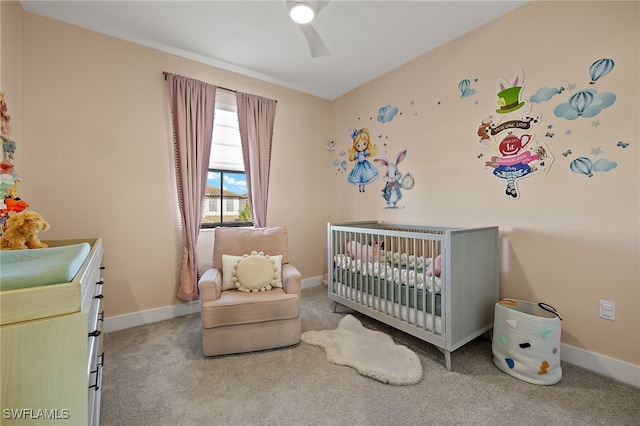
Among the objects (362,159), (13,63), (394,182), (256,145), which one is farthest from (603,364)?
(13,63)

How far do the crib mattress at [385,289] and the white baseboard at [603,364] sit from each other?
96 cm

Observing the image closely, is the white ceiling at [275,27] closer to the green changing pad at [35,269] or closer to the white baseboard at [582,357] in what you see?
the green changing pad at [35,269]

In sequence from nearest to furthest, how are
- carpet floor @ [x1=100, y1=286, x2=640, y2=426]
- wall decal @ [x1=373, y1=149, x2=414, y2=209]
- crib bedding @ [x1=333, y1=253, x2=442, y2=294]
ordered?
carpet floor @ [x1=100, y1=286, x2=640, y2=426] → crib bedding @ [x1=333, y1=253, x2=442, y2=294] → wall decal @ [x1=373, y1=149, x2=414, y2=209]

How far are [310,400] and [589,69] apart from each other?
8.91 feet

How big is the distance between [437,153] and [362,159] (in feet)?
3.26

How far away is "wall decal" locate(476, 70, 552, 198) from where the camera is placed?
193 centimetres

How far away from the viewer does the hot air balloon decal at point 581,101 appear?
1.73 meters

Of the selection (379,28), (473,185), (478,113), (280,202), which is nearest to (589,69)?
(478,113)

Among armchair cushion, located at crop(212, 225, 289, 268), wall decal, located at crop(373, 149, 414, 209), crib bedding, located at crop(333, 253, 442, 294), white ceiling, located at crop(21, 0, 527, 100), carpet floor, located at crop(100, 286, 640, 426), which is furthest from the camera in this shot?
wall decal, located at crop(373, 149, 414, 209)

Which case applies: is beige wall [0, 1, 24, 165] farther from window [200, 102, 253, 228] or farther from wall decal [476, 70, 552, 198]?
wall decal [476, 70, 552, 198]

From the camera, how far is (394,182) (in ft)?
9.71

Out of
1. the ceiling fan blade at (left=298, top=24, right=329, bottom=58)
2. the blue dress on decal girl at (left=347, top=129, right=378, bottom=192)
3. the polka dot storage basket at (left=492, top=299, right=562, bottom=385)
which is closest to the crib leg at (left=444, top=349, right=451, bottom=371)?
the polka dot storage basket at (left=492, top=299, right=562, bottom=385)

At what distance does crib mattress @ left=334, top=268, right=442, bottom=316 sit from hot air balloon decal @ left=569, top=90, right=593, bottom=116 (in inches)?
61.8

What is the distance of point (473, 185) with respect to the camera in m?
2.29
